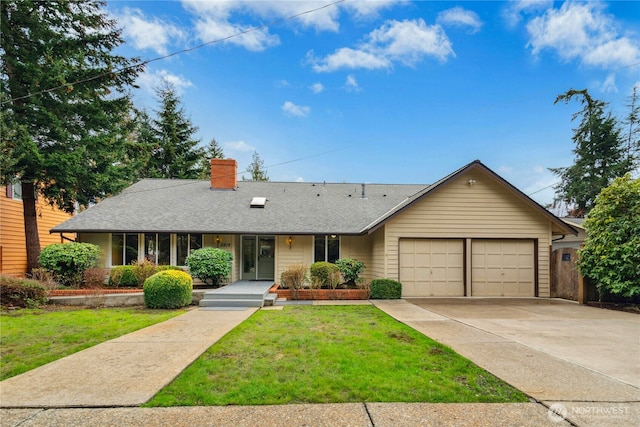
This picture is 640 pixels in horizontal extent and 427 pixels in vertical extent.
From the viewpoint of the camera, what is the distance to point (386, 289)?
11.3 meters

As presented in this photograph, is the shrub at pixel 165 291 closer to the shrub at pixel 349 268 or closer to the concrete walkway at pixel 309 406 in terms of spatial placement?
the concrete walkway at pixel 309 406

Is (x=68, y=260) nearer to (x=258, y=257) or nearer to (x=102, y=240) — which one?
(x=102, y=240)

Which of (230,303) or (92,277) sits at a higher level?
(92,277)

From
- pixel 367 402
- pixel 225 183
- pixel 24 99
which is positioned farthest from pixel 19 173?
pixel 367 402

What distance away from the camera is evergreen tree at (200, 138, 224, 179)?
28094 millimetres

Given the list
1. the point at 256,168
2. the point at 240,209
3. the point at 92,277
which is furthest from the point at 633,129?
the point at 92,277

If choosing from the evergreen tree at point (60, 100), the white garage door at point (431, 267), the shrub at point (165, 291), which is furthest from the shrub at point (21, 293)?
the white garage door at point (431, 267)

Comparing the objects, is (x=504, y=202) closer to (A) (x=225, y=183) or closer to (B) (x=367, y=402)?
(B) (x=367, y=402)

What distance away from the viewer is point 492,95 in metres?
16.7

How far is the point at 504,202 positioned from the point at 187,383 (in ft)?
39.0

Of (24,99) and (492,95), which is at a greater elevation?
(492,95)

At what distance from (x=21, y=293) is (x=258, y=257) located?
301 inches

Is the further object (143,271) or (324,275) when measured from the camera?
(143,271)

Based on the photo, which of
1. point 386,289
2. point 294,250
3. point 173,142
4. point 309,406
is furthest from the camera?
point 173,142
